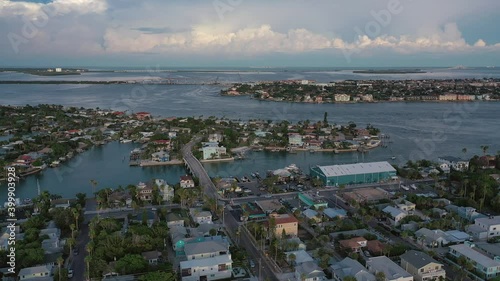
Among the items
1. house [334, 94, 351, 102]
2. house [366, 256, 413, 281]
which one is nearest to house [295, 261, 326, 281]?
house [366, 256, 413, 281]

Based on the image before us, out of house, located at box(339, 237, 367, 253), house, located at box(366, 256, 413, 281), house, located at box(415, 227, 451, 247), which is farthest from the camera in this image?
house, located at box(415, 227, 451, 247)

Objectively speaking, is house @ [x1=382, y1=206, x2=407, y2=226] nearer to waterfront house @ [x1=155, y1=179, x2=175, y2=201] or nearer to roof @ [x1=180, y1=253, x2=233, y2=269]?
roof @ [x1=180, y1=253, x2=233, y2=269]

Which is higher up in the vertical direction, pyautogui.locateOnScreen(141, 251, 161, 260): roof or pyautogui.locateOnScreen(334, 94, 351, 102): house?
pyautogui.locateOnScreen(334, 94, 351, 102): house

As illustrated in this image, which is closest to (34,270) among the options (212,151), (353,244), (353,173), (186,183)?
(186,183)

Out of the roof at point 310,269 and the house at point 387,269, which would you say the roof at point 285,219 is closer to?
the roof at point 310,269

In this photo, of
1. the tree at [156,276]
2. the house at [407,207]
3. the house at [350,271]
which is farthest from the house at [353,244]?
the tree at [156,276]

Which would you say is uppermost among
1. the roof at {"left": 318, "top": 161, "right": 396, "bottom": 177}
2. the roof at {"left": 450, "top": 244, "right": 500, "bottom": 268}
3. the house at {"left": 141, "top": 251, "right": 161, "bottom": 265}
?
the roof at {"left": 318, "top": 161, "right": 396, "bottom": 177}

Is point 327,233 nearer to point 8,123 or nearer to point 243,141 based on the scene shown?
point 243,141

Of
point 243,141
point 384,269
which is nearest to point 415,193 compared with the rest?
point 384,269
